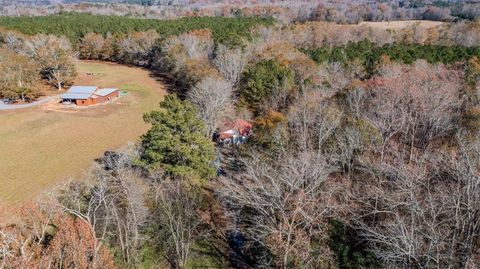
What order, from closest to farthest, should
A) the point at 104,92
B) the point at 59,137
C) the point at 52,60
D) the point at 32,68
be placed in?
the point at 59,137 → the point at 32,68 → the point at 104,92 → the point at 52,60

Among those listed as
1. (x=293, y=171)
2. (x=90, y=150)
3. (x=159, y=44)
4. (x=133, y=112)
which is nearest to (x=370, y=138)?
(x=293, y=171)

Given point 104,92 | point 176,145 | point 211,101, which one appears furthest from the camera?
point 104,92

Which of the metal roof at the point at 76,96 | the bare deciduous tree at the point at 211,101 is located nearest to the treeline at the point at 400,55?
the bare deciduous tree at the point at 211,101

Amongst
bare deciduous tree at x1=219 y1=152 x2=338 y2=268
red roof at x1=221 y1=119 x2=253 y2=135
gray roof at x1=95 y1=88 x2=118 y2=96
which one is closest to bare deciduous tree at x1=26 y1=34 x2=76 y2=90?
gray roof at x1=95 y1=88 x2=118 y2=96

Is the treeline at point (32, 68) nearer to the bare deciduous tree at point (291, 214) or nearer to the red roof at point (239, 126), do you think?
the red roof at point (239, 126)

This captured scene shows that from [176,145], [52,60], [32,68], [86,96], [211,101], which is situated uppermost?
[52,60]

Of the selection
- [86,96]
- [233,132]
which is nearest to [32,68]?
[86,96]

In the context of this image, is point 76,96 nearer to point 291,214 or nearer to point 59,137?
point 59,137
